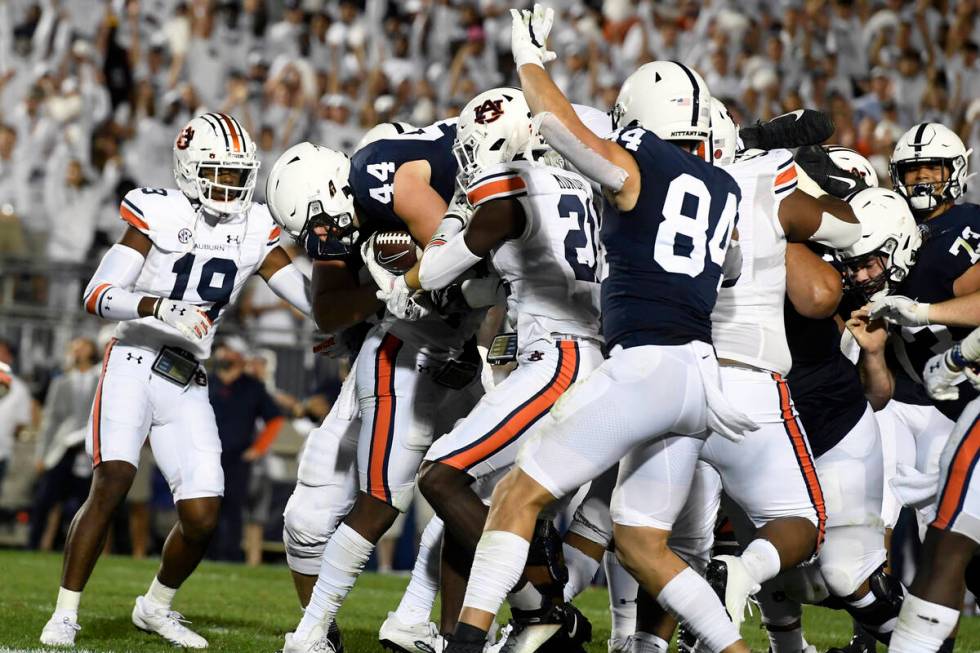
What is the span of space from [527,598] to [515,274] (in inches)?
42.2

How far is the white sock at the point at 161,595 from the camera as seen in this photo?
5.58m

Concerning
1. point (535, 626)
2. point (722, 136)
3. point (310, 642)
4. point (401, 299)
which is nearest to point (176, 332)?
point (401, 299)

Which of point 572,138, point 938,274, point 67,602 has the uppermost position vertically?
point 572,138

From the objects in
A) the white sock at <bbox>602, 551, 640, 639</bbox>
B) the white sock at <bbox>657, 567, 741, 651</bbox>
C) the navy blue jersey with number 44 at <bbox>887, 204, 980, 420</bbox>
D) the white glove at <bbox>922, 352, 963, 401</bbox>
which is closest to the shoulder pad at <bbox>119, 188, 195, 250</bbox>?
the white sock at <bbox>602, 551, 640, 639</bbox>

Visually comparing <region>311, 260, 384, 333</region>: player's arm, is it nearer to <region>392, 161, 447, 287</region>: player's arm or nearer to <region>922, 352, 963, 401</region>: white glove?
<region>392, 161, 447, 287</region>: player's arm

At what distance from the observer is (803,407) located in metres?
4.68

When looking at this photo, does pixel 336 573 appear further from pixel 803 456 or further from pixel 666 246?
pixel 666 246

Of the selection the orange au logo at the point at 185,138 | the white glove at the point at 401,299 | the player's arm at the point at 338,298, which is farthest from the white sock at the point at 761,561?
the orange au logo at the point at 185,138

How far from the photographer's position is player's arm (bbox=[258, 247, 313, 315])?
5.83 m

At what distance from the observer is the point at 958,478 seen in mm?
3900

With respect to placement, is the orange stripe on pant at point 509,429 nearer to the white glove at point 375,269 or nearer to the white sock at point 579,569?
the white glove at point 375,269

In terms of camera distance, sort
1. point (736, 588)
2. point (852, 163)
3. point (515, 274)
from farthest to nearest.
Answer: point (852, 163) → point (515, 274) → point (736, 588)

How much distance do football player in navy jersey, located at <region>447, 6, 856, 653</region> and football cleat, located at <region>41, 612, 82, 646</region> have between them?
2.00 m

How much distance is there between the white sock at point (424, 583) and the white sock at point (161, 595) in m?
1.06
